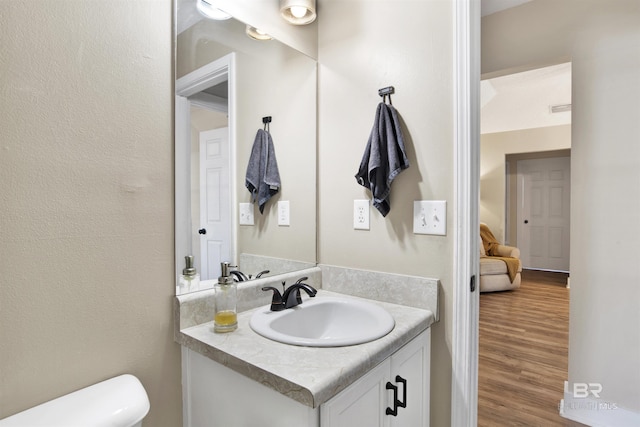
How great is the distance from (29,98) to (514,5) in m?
2.49

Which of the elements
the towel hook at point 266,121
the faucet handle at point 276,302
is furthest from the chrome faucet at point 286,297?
the towel hook at point 266,121

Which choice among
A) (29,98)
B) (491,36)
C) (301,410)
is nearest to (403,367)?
(301,410)

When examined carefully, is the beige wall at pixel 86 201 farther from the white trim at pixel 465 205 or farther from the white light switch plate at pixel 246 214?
the white trim at pixel 465 205

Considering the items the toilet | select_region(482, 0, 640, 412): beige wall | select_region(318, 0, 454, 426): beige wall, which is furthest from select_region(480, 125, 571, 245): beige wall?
the toilet

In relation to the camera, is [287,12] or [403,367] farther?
[287,12]

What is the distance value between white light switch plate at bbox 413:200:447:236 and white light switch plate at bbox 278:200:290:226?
1.90 ft

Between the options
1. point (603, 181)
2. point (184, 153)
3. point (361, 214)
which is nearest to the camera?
point (184, 153)

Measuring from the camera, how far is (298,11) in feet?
4.79

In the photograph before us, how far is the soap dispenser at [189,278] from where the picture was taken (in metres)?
1.10

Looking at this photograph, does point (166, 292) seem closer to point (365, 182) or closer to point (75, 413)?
point (75, 413)

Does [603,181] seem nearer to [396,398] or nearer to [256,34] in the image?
[396,398]

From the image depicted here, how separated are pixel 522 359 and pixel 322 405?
249 centimetres

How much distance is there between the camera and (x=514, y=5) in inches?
81.1

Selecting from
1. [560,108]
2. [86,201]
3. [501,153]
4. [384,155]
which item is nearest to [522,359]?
[384,155]
